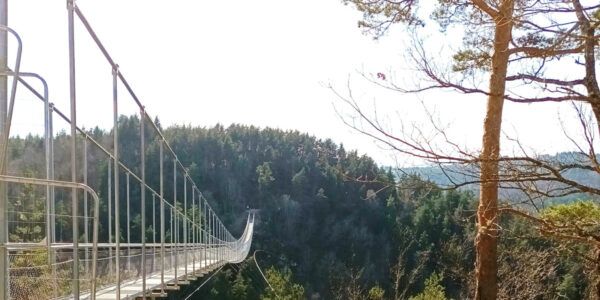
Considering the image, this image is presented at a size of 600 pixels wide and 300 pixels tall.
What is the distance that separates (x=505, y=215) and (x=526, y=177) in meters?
2.17

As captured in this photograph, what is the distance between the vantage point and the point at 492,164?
247 inches

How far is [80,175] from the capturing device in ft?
16.5

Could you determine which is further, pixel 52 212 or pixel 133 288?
pixel 133 288

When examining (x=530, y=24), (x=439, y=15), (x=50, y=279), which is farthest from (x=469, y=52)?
(x=50, y=279)

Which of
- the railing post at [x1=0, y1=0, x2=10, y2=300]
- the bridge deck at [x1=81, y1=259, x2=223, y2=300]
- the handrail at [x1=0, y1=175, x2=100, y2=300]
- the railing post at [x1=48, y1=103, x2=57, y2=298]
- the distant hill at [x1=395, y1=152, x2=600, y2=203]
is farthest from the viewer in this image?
the distant hill at [x1=395, y1=152, x2=600, y2=203]

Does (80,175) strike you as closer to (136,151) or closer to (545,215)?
(136,151)

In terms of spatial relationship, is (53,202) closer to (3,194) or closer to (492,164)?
(3,194)

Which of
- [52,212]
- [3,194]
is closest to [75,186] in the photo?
[3,194]

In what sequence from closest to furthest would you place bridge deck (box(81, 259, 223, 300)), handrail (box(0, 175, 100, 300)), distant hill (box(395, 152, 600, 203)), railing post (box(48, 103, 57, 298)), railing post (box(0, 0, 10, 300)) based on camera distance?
handrail (box(0, 175, 100, 300)), railing post (box(0, 0, 10, 300)), railing post (box(48, 103, 57, 298)), bridge deck (box(81, 259, 223, 300)), distant hill (box(395, 152, 600, 203))

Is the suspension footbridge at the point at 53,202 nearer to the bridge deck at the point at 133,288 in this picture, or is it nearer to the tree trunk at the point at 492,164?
the bridge deck at the point at 133,288

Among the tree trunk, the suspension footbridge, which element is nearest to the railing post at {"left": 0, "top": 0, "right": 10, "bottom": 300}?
the suspension footbridge

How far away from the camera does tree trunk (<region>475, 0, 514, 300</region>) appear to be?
20.5 ft

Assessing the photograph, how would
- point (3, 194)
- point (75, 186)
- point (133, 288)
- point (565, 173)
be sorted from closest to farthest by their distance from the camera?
point (3, 194) → point (75, 186) → point (133, 288) → point (565, 173)

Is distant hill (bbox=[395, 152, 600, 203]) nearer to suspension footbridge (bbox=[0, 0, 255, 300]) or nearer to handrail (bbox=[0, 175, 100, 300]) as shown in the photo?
suspension footbridge (bbox=[0, 0, 255, 300])
